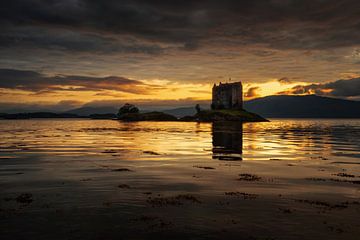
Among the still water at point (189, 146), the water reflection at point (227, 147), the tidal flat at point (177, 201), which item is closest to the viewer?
the tidal flat at point (177, 201)

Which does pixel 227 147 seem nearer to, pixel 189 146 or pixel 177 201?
pixel 189 146

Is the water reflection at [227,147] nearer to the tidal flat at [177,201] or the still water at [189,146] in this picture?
the still water at [189,146]

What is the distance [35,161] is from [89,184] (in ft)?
58.0

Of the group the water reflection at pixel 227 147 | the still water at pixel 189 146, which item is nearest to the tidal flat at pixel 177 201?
the water reflection at pixel 227 147

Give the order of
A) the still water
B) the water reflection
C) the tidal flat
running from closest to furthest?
the tidal flat
the water reflection
the still water

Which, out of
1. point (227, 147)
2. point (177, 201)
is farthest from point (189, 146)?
point (177, 201)

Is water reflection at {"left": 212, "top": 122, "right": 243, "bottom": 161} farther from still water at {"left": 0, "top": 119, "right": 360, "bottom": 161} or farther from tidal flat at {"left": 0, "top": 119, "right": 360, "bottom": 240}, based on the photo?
tidal flat at {"left": 0, "top": 119, "right": 360, "bottom": 240}

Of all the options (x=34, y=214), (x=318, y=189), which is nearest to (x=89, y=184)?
(x=34, y=214)

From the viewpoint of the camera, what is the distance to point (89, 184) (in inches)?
1064

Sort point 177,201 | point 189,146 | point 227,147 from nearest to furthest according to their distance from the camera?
point 177,201
point 227,147
point 189,146

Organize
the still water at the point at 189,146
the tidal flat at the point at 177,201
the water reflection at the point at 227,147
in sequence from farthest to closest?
the still water at the point at 189,146
the water reflection at the point at 227,147
the tidal flat at the point at 177,201

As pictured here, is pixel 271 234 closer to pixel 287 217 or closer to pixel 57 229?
pixel 287 217

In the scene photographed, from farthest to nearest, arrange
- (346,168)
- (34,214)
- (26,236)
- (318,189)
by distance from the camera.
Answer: (346,168), (318,189), (34,214), (26,236)

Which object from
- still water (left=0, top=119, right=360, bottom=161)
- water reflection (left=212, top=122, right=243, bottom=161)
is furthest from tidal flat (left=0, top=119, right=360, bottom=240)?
still water (left=0, top=119, right=360, bottom=161)
